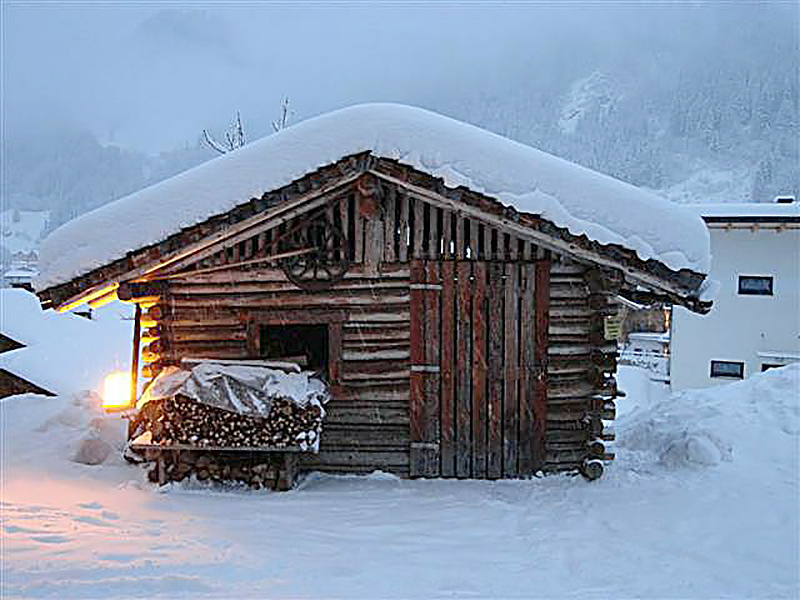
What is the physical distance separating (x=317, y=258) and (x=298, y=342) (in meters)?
3.78

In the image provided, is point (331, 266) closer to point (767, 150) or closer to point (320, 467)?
point (320, 467)

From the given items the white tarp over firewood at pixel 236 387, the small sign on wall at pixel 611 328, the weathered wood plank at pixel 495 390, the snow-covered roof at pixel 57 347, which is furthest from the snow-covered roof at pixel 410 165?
the snow-covered roof at pixel 57 347

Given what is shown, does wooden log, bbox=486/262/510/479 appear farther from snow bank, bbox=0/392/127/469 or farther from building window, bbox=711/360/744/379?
building window, bbox=711/360/744/379

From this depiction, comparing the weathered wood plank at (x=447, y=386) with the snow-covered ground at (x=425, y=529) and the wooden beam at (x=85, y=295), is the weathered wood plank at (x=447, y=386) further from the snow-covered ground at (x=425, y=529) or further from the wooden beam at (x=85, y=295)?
the wooden beam at (x=85, y=295)

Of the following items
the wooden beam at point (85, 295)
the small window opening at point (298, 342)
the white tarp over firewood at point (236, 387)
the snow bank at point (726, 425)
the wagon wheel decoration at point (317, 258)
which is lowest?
the snow bank at point (726, 425)

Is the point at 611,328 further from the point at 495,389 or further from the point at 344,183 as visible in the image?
the point at 344,183

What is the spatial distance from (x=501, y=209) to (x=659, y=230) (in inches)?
79.8

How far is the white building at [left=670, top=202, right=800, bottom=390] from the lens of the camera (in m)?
22.5

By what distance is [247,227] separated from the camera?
8.22 metres

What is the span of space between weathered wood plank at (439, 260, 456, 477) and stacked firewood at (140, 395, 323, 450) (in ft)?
5.70

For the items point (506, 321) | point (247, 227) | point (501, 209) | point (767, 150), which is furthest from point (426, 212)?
point (767, 150)

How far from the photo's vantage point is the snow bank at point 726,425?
8688 mm

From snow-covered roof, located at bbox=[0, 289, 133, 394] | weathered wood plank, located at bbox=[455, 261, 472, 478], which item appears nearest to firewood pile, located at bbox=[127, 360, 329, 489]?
weathered wood plank, located at bbox=[455, 261, 472, 478]

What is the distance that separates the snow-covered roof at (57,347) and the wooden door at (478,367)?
10.7m
